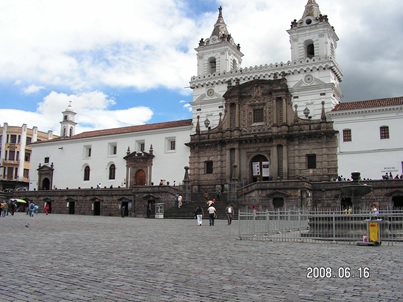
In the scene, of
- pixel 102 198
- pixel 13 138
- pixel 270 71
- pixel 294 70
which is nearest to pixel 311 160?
pixel 294 70

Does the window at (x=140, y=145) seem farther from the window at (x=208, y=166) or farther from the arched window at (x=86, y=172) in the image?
the window at (x=208, y=166)

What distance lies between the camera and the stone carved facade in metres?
38.8

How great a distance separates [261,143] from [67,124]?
1182 inches

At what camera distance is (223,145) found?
142 ft

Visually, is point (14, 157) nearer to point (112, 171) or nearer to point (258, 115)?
point (112, 171)

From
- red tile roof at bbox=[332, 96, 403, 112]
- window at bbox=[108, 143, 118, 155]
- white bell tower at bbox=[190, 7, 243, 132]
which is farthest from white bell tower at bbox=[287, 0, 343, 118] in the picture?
window at bbox=[108, 143, 118, 155]

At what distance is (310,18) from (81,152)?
3096 centimetres

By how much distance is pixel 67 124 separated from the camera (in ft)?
193

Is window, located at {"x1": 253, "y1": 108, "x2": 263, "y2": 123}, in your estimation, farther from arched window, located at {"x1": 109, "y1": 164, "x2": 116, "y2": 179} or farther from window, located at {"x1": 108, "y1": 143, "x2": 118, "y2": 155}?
arched window, located at {"x1": 109, "y1": 164, "x2": 116, "y2": 179}

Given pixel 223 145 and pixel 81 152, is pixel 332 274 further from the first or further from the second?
pixel 81 152

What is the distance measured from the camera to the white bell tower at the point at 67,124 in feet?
192

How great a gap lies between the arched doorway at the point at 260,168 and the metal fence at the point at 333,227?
23.6 m

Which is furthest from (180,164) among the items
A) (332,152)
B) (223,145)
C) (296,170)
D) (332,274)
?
(332,274)

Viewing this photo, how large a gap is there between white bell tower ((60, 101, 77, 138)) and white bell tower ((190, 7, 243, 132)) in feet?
69.5
